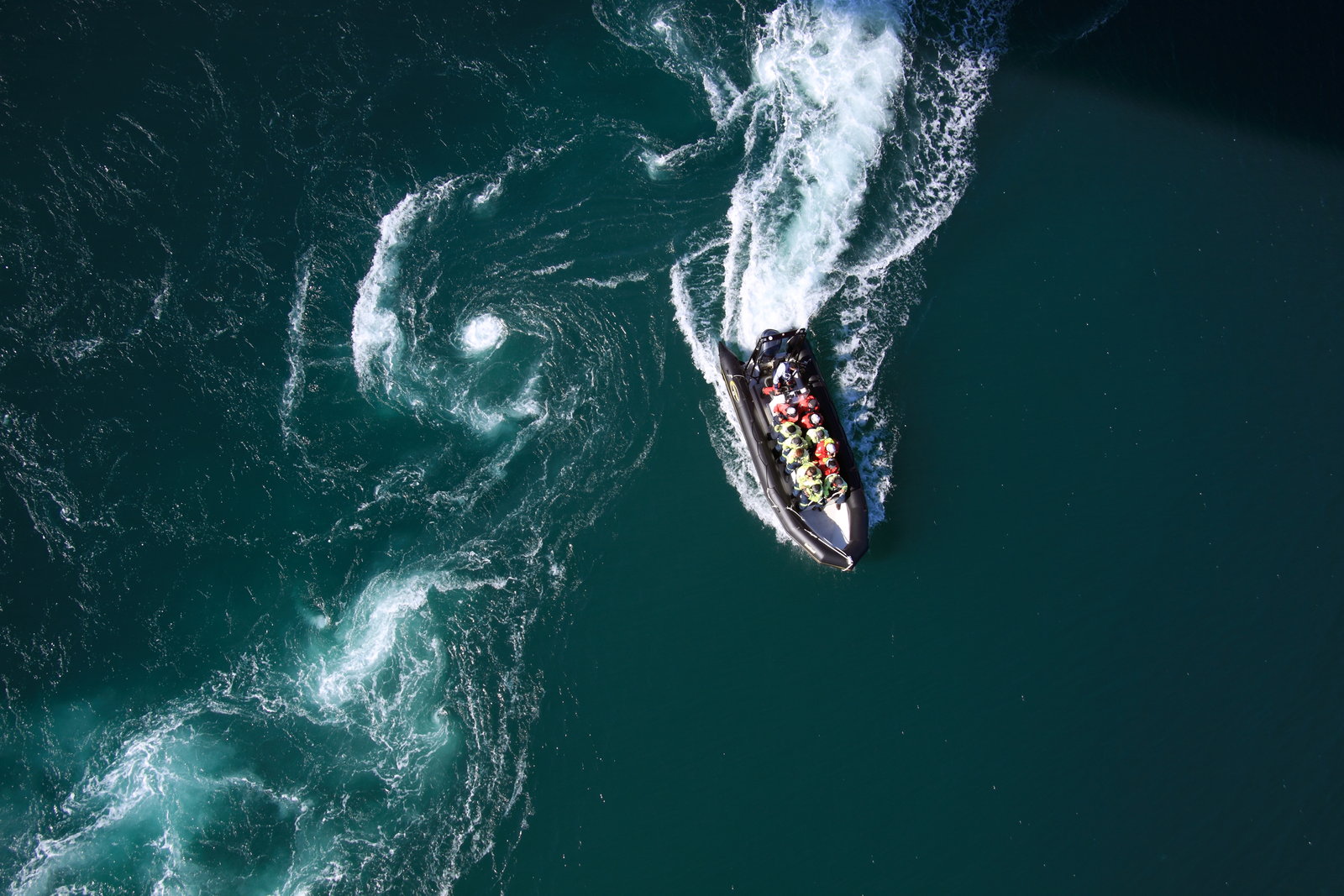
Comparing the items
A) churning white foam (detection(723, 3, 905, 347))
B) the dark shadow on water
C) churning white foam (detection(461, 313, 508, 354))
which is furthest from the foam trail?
churning white foam (detection(461, 313, 508, 354))

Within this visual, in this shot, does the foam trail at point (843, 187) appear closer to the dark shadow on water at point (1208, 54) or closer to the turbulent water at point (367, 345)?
the turbulent water at point (367, 345)

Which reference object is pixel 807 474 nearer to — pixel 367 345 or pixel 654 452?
pixel 654 452

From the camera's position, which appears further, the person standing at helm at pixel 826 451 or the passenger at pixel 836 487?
the person standing at helm at pixel 826 451

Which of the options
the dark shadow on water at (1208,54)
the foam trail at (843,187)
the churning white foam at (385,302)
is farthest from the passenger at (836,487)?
the dark shadow on water at (1208,54)

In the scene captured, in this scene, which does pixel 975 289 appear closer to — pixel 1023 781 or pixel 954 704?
pixel 954 704

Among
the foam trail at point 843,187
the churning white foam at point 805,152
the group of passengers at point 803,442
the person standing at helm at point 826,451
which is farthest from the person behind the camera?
the churning white foam at point 805,152

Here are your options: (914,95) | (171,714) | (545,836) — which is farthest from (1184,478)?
(171,714)

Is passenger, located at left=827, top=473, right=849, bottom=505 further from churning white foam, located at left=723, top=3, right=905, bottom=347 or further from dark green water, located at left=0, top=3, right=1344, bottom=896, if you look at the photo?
churning white foam, located at left=723, top=3, right=905, bottom=347
